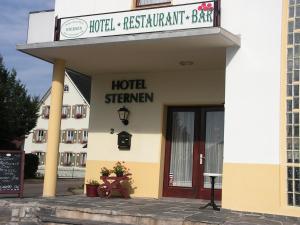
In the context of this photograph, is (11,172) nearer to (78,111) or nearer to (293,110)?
(293,110)

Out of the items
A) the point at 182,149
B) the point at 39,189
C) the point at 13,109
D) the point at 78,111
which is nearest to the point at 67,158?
the point at 78,111

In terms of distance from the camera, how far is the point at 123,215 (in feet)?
26.5

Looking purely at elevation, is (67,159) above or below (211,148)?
above

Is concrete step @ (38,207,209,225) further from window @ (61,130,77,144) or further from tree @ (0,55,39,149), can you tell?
window @ (61,130,77,144)

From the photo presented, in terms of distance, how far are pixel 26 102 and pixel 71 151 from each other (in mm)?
19573

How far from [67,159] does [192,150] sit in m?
36.0

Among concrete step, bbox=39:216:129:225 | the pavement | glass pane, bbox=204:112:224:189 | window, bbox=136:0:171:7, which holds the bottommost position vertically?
concrete step, bbox=39:216:129:225

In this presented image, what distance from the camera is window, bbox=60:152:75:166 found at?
45750mm

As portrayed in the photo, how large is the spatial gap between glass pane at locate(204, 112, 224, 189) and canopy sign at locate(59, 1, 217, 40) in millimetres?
2842

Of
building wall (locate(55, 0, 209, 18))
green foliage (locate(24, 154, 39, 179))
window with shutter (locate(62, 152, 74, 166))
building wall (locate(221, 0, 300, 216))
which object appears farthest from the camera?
window with shutter (locate(62, 152, 74, 166))

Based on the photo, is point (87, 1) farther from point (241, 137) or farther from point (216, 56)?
point (241, 137)

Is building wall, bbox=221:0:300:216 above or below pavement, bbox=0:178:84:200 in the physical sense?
above

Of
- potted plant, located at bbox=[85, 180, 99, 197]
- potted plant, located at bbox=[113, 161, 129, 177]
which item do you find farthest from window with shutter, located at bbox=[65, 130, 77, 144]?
potted plant, located at bbox=[85, 180, 99, 197]

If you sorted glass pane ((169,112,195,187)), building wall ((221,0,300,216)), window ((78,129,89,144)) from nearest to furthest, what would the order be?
building wall ((221,0,300,216))
glass pane ((169,112,195,187))
window ((78,129,89,144))
